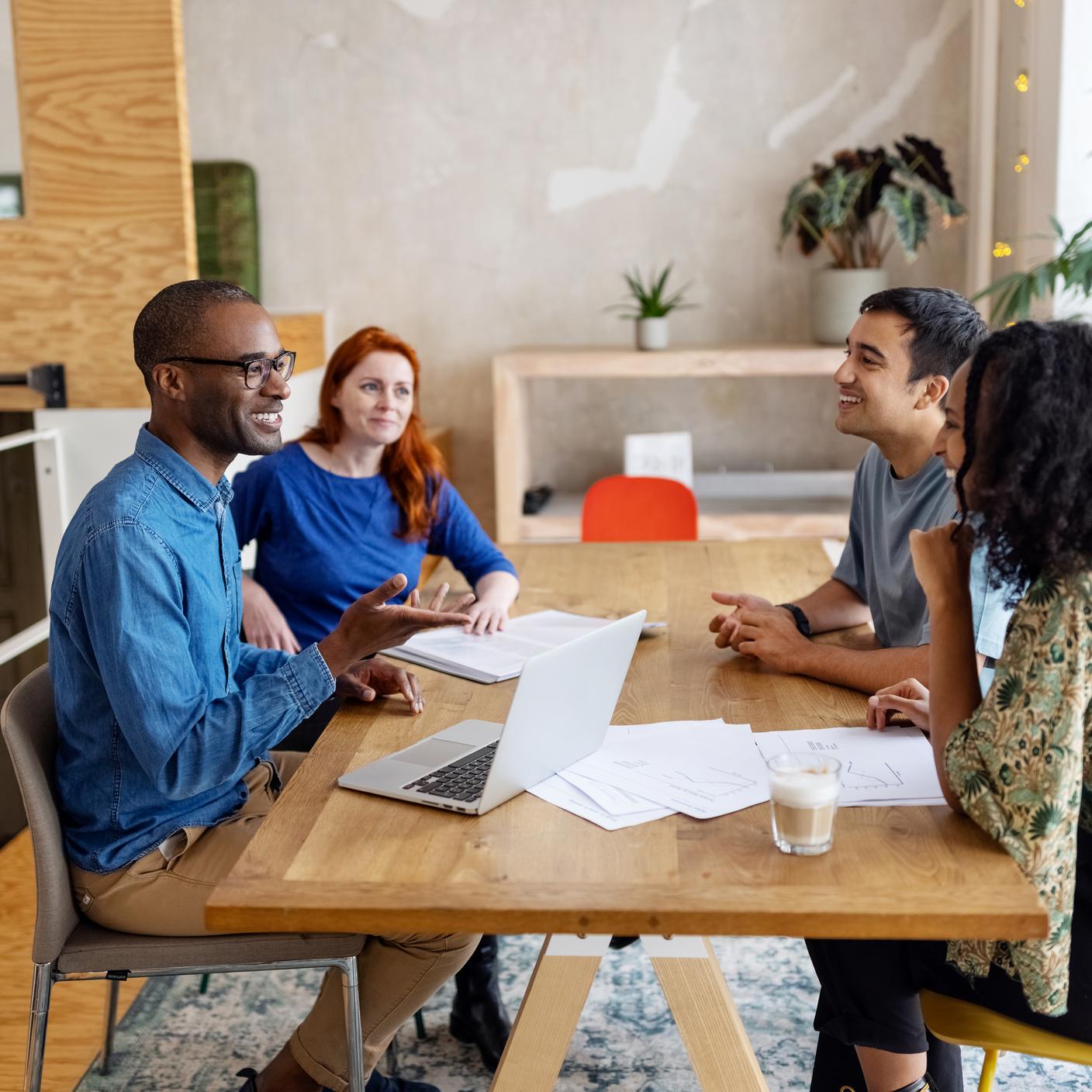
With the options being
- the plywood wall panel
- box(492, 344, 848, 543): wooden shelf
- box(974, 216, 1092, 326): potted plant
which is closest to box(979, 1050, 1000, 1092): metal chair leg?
box(974, 216, 1092, 326): potted plant

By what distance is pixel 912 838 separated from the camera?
48.8 inches

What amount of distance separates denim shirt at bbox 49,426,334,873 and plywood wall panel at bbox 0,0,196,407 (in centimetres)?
156

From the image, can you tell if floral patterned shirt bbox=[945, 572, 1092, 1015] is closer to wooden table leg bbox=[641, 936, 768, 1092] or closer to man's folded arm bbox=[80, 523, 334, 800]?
wooden table leg bbox=[641, 936, 768, 1092]

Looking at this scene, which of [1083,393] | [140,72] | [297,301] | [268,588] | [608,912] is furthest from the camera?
[297,301]

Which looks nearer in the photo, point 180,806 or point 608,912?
point 608,912

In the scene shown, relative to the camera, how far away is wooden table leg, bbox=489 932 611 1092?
149cm

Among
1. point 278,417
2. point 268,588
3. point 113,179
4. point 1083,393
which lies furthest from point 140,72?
point 1083,393

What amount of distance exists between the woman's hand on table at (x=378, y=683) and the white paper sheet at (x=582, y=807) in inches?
14.4

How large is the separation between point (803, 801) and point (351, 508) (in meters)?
1.44

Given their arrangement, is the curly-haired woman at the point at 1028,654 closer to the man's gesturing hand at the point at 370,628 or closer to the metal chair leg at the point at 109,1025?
the man's gesturing hand at the point at 370,628

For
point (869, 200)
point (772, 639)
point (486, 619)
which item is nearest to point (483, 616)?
point (486, 619)

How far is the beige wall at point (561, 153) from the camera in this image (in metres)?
4.52

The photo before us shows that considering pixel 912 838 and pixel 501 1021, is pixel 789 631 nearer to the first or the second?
pixel 912 838

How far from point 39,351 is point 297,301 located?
182 cm
